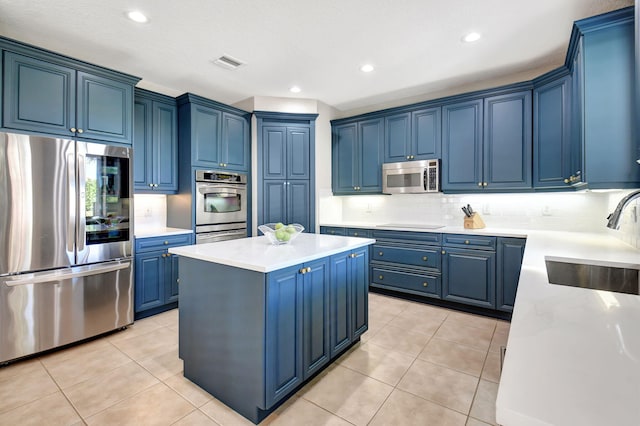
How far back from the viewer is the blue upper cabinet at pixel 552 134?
9.41 ft

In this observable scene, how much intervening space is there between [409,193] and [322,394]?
2818 mm

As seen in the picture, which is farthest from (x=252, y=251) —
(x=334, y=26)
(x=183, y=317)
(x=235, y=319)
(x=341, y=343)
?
(x=334, y=26)

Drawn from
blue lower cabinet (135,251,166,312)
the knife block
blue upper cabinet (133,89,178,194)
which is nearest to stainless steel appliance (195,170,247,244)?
blue upper cabinet (133,89,178,194)

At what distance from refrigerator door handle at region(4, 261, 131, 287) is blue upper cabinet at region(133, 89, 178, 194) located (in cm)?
91

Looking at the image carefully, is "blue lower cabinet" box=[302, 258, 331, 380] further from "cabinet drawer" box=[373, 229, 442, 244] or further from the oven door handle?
the oven door handle

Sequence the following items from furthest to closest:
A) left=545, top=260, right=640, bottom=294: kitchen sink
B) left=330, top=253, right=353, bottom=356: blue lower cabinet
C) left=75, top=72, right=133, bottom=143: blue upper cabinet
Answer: left=75, top=72, right=133, bottom=143: blue upper cabinet < left=330, top=253, right=353, bottom=356: blue lower cabinet < left=545, top=260, right=640, bottom=294: kitchen sink

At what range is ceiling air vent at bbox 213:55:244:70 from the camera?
9.97 feet

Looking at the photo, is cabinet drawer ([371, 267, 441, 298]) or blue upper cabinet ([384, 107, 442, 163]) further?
blue upper cabinet ([384, 107, 442, 163])

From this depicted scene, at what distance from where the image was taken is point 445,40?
107 inches

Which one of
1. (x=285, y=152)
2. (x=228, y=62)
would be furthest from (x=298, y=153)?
(x=228, y=62)

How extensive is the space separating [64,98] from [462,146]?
13.4 feet

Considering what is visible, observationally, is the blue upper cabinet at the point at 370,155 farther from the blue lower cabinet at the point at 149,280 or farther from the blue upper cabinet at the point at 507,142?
the blue lower cabinet at the point at 149,280

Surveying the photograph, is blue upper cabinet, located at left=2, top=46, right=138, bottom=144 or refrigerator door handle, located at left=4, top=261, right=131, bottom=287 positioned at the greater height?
blue upper cabinet, located at left=2, top=46, right=138, bottom=144

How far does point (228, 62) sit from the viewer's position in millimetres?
3125
